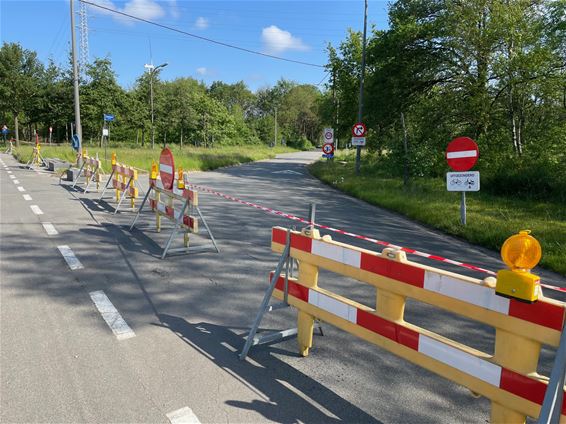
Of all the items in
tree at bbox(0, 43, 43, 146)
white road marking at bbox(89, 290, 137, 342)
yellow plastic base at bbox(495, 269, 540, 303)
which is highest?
tree at bbox(0, 43, 43, 146)

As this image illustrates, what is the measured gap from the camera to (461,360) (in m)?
2.58

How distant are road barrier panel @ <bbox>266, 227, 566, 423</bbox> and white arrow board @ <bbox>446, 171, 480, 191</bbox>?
5.94 m

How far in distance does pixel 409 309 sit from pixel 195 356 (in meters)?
2.39

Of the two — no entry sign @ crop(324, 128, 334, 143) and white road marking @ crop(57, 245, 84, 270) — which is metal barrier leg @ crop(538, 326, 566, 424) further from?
no entry sign @ crop(324, 128, 334, 143)

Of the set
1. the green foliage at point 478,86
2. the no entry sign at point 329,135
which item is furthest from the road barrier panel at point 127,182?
Answer: the no entry sign at point 329,135

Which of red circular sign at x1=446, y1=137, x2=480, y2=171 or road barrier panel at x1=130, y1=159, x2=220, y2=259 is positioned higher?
red circular sign at x1=446, y1=137, x2=480, y2=171

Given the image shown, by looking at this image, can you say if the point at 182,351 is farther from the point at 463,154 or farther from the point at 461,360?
the point at 463,154

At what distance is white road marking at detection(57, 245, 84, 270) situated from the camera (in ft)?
19.4

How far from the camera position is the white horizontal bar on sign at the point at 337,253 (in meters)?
3.20

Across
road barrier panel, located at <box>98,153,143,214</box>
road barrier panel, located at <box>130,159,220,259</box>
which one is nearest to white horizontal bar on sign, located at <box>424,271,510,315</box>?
road barrier panel, located at <box>130,159,220,259</box>

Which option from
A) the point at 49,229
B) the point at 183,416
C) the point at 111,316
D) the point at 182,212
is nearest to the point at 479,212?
the point at 182,212

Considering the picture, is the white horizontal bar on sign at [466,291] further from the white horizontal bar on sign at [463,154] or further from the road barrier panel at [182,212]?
the white horizontal bar on sign at [463,154]

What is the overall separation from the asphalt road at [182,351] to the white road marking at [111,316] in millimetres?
30

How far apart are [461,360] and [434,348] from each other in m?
0.18
